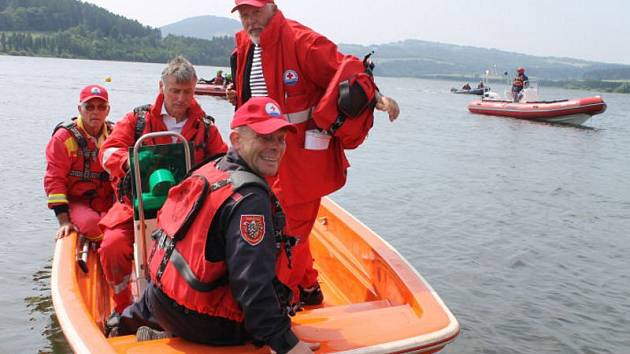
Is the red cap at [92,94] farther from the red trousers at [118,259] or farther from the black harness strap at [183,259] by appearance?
the black harness strap at [183,259]

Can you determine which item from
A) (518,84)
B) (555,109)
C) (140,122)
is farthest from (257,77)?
(518,84)

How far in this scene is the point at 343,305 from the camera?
3.53 metres

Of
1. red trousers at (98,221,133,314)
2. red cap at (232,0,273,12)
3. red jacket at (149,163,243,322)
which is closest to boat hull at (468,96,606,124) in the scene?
red cap at (232,0,273,12)

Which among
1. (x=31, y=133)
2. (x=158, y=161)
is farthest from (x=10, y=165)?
(x=158, y=161)

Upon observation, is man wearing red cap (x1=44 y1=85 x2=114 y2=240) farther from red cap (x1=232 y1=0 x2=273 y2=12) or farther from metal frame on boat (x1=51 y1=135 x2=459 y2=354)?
red cap (x1=232 y1=0 x2=273 y2=12)

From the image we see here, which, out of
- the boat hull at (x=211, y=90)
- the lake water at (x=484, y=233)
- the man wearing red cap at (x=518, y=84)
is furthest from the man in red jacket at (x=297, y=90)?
the boat hull at (x=211, y=90)

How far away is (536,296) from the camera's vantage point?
21.3ft

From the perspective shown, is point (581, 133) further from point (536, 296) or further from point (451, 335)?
point (451, 335)

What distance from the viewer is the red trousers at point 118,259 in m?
3.73

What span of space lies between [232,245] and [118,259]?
172cm

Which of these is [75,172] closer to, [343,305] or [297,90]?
[297,90]

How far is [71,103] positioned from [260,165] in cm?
2546

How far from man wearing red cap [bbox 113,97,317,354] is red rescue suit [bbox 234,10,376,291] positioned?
0.90 m

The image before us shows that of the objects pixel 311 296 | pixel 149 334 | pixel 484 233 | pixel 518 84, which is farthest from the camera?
pixel 518 84
